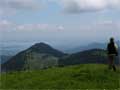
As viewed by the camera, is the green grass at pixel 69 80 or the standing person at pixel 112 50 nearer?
the green grass at pixel 69 80

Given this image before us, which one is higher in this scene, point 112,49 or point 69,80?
point 112,49

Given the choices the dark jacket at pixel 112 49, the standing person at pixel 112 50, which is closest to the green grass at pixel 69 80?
the standing person at pixel 112 50

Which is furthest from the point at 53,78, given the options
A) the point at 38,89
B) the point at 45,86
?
the point at 38,89

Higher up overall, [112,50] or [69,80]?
[112,50]

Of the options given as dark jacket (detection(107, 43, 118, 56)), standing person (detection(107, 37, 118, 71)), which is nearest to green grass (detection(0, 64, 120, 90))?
standing person (detection(107, 37, 118, 71))

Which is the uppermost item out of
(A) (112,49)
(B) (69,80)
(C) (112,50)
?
(A) (112,49)

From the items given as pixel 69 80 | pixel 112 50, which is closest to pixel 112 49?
pixel 112 50

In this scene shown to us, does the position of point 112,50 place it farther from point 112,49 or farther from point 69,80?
point 69,80

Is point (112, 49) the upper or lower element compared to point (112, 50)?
upper

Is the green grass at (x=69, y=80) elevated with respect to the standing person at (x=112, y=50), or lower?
lower

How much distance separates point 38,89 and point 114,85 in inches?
276

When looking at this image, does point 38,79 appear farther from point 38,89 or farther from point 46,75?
Result: point 38,89

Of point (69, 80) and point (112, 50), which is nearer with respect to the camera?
point (69, 80)

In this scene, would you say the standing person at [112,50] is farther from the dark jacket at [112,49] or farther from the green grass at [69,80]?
the green grass at [69,80]
